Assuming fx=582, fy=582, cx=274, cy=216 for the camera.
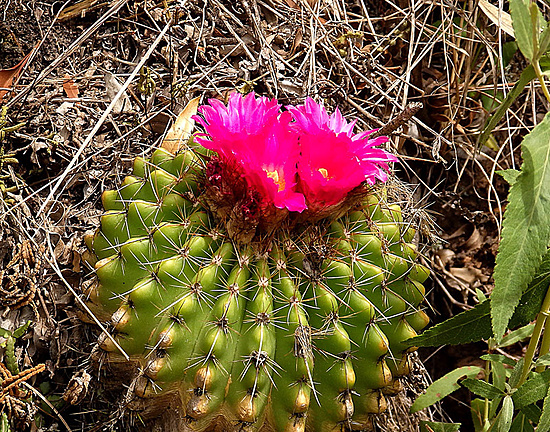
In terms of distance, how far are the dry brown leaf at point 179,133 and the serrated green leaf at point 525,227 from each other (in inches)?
32.7

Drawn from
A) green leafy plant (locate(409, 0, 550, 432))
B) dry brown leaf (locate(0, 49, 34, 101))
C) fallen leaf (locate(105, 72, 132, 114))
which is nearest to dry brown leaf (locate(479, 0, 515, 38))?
green leafy plant (locate(409, 0, 550, 432))

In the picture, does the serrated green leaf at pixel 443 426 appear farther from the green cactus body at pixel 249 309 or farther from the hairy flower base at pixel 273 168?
the hairy flower base at pixel 273 168

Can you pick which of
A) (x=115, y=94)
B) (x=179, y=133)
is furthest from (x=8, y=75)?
(x=179, y=133)

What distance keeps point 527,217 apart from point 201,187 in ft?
2.27

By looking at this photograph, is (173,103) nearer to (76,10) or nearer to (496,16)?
(76,10)

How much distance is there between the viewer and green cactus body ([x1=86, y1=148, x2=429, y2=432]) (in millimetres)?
1164

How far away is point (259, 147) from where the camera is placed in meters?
1.20

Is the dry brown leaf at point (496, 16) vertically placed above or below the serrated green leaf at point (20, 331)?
above

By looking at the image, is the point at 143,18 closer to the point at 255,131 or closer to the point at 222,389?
the point at 255,131

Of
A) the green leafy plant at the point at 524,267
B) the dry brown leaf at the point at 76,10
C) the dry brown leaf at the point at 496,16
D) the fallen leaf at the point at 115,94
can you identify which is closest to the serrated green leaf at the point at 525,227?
the green leafy plant at the point at 524,267

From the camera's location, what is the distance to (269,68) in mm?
1875

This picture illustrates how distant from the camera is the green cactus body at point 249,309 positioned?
1164 millimetres

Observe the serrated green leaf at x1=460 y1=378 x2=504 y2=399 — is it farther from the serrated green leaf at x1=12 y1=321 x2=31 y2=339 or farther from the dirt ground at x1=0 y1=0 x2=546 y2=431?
the serrated green leaf at x1=12 y1=321 x2=31 y2=339

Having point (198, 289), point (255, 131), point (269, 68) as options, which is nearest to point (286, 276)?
point (198, 289)
